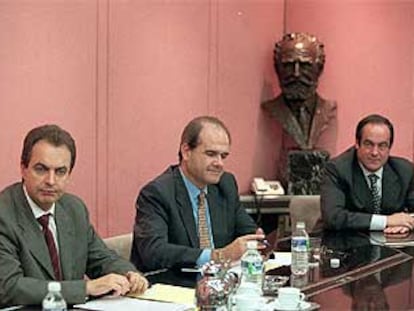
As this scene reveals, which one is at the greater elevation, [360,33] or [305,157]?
[360,33]

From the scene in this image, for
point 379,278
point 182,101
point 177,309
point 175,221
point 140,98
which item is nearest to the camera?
point 177,309

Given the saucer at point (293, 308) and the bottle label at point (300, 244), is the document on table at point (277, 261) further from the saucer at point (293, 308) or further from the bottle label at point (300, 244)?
the saucer at point (293, 308)

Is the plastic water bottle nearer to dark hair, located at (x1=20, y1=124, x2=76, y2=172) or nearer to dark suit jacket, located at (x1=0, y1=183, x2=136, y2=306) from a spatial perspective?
dark suit jacket, located at (x1=0, y1=183, x2=136, y2=306)

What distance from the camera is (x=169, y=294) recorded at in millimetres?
2645

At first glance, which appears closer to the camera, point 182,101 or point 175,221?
point 175,221

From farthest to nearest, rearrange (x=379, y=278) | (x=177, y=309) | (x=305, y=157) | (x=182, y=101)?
1. (x=305, y=157)
2. (x=182, y=101)
3. (x=379, y=278)
4. (x=177, y=309)

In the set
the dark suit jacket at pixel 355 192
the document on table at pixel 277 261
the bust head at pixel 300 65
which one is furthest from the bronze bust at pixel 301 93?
the document on table at pixel 277 261

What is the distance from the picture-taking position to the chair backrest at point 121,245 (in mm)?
3350

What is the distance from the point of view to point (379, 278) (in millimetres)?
2982

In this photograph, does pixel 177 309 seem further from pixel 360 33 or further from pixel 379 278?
pixel 360 33

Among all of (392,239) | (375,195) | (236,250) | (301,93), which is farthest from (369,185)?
(301,93)

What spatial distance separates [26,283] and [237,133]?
367 cm

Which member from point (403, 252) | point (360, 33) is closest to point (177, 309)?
point (403, 252)

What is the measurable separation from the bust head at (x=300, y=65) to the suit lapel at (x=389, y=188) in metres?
1.63
